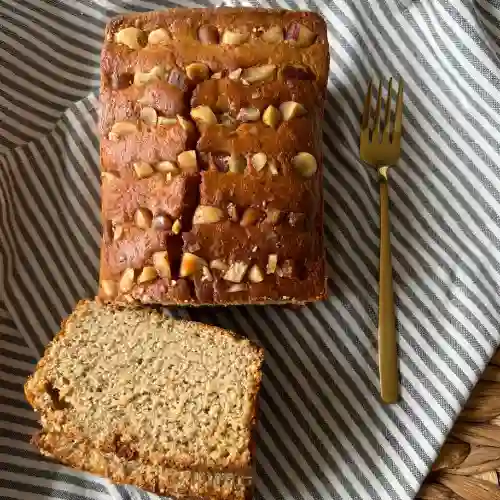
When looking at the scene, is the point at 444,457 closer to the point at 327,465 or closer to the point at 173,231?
the point at 327,465

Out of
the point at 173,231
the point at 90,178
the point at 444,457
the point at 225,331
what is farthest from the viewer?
the point at 90,178

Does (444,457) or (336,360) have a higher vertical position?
(336,360)

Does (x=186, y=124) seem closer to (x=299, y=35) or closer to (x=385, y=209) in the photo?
(x=299, y=35)

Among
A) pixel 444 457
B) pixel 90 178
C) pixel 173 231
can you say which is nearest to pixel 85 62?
pixel 90 178

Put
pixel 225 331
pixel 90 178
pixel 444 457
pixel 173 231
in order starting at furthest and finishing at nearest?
pixel 90 178
pixel 444 457
pixel 225 331
pixel 173 231

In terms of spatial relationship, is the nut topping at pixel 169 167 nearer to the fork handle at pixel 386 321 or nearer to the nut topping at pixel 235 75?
the nut topping at pixel 235 75

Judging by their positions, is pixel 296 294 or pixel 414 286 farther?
pixel 414 286

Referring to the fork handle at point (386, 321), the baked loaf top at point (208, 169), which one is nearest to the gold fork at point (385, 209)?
the fork handle at point (386, 321)
